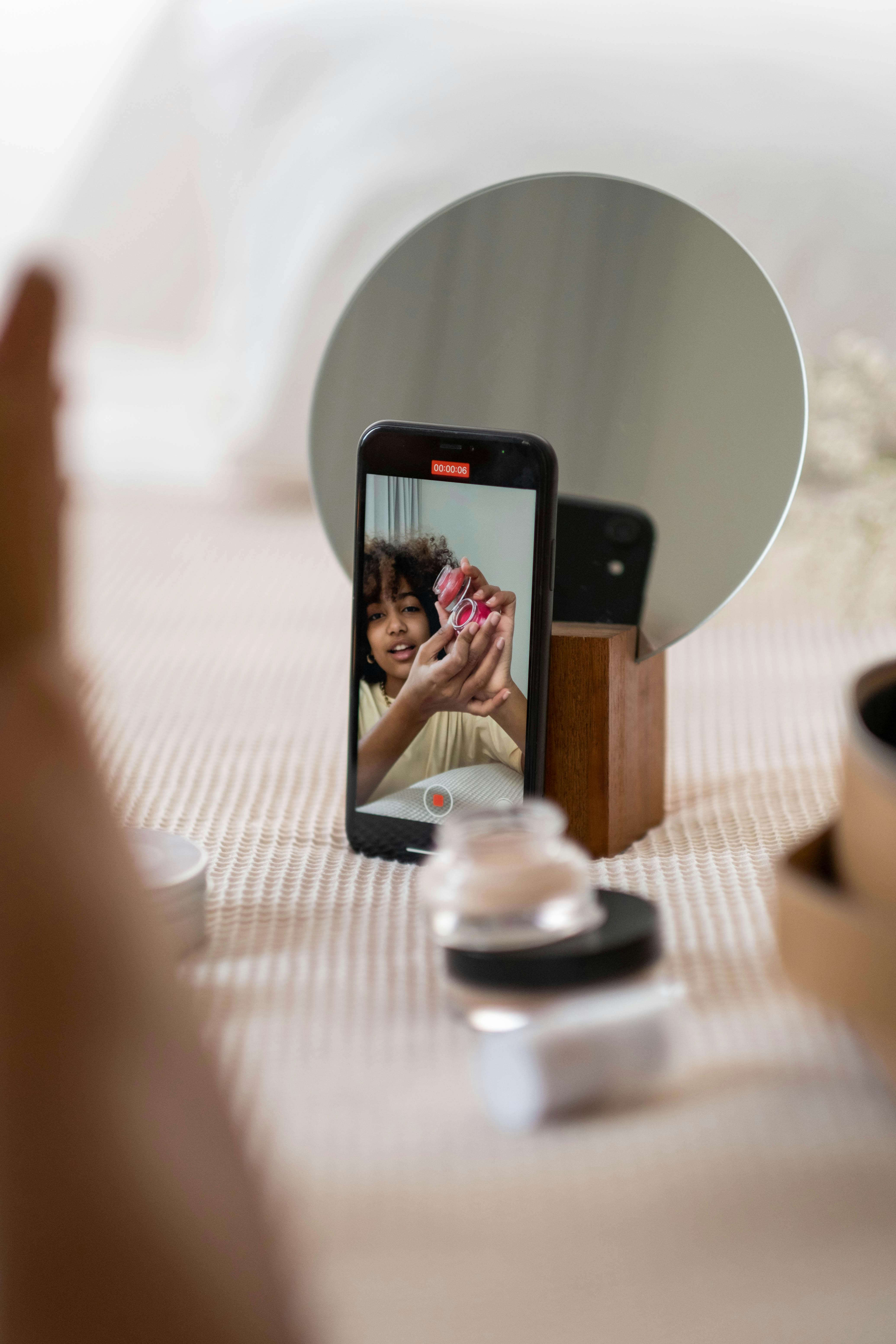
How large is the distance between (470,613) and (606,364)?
0.16m

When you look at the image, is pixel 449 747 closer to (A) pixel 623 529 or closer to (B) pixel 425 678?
(B) pixel 425 678

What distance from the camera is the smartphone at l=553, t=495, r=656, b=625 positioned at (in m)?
0.43

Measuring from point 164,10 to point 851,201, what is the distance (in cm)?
74

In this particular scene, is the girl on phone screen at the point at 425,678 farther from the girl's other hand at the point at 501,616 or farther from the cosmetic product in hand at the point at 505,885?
the cosmetic product in hand at the point at 505,885

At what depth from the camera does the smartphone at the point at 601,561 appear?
430 mm

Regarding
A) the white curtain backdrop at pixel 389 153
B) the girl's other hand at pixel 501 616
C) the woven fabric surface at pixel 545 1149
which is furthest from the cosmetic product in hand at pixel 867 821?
the white curtain backdrop at pixel 389 153

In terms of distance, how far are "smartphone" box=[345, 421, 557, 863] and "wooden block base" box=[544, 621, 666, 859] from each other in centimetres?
2

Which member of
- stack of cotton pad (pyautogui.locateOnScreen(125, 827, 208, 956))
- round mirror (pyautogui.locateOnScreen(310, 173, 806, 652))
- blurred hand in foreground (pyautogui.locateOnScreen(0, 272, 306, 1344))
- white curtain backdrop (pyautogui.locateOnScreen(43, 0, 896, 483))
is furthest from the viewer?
white curtain backdrop (pyautogui.locateOnScreen(43, 0, 896, 483))

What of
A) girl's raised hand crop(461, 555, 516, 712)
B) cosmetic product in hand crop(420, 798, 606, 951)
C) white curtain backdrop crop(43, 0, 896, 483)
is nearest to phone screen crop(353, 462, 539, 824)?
girl's raised hand crop(461, 555, 516, 712)

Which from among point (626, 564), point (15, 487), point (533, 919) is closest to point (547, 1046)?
point (533, 919)

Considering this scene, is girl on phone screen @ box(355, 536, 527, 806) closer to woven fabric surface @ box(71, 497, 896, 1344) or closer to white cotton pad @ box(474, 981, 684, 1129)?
woven fabric surface @ box(71, 497, 896, 1344)

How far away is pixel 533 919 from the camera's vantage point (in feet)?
0.76

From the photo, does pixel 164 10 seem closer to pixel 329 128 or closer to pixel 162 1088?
pixel 329 128

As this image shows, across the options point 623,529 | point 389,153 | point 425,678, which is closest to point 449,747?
point 425,678
